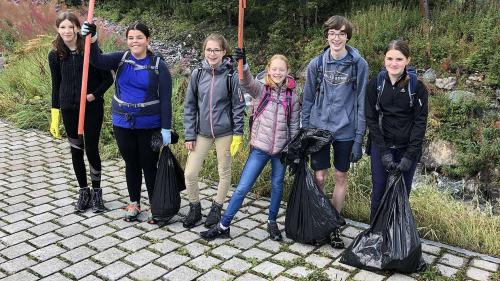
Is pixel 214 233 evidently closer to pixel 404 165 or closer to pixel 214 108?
pixel 214 108

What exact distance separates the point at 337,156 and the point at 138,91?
1747mm

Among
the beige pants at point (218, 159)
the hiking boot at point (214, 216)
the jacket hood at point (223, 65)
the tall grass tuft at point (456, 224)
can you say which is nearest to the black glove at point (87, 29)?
the jacket hood at point (223, 65)

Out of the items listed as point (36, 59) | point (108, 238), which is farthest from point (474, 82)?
point (36, 59)

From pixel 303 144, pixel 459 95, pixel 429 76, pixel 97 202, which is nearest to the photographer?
pixel 303 144

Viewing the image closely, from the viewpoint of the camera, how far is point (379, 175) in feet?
14.2

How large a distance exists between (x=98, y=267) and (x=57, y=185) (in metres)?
2.17

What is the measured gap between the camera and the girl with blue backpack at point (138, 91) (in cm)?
459

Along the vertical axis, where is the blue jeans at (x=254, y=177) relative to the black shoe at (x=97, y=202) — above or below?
above

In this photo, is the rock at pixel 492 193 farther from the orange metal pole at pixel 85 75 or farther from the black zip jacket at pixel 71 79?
the orange metal pole at pixel 85 75

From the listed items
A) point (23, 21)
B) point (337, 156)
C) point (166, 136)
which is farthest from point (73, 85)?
point (23, 21)

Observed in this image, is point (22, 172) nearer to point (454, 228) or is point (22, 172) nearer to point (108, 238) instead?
point (108, 238)

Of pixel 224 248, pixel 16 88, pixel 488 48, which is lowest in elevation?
pixel 224 248

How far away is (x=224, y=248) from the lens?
448cm

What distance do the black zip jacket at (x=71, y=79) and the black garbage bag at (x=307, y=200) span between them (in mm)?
1844
